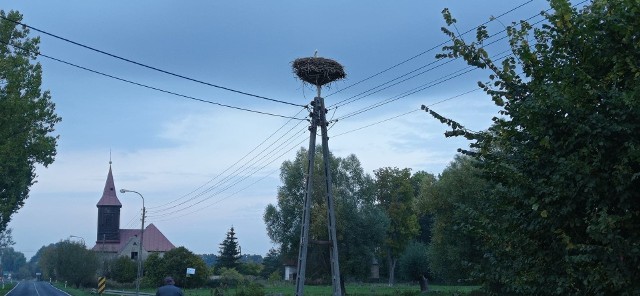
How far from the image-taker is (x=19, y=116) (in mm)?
35344

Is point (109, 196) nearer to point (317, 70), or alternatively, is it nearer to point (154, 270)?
point (154, 270)

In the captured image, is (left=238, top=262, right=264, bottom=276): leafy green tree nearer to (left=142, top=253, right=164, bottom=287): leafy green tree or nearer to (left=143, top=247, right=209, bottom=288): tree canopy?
(left=142, top=253, right=164, bottom=287): leafy green tree

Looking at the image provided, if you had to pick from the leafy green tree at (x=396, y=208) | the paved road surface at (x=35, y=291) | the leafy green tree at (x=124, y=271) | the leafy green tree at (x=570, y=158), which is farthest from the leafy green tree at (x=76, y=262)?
the leafy green tree at (x=570, y=158)

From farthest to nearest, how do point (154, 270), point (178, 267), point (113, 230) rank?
point (113, 230) < point (154, 270) < point (178, 267)

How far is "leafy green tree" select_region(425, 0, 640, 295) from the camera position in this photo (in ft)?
20.3

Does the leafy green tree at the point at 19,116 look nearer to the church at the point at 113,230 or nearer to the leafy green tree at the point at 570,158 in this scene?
the leafy green tree at the point at 570,158

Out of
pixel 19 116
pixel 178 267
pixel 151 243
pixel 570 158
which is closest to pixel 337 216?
pixel 178 267

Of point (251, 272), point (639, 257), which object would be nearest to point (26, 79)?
point (639, 257)

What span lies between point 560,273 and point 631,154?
1.58m

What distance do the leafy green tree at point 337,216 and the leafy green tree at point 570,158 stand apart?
166ft

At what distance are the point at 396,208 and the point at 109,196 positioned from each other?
2736 inches

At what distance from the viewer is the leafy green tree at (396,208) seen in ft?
278

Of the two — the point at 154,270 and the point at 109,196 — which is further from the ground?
the point at 109,196

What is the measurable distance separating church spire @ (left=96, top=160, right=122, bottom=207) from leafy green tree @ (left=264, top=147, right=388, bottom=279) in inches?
2699
